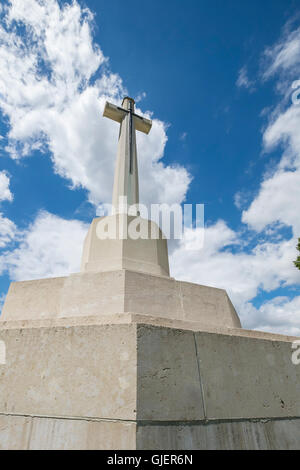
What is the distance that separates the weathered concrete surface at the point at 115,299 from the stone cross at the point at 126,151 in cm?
230

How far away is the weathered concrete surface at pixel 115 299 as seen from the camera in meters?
4.40

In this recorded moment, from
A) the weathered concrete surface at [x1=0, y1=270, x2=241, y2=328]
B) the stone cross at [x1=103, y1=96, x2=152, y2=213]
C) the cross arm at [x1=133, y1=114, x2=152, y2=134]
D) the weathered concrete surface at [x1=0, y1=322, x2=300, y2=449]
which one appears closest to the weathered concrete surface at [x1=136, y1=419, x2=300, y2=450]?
the weathered concrete surface at [x1=0, y1=322, x2=300, y2=449]

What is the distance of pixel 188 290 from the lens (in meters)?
4.91

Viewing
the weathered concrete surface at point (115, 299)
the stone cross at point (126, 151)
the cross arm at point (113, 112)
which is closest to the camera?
the weathered concrete surface at point (115, 299)

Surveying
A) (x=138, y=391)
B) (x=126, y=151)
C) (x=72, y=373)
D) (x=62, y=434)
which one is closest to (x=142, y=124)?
(x=126, y=151)

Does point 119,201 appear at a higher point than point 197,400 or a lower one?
higher

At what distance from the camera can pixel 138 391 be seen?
99.4 inches

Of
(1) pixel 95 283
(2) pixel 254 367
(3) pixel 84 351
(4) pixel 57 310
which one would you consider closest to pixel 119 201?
(1) pixel 95 283

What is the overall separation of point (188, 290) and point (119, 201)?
116 inches

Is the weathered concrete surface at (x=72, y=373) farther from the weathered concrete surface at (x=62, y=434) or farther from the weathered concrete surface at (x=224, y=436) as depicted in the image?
the weathered concrete surface at (x=224, y=436)

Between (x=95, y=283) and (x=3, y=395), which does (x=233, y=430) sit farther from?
(x=95, y=283)

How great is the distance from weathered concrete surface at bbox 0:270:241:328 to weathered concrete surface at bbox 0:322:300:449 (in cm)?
126

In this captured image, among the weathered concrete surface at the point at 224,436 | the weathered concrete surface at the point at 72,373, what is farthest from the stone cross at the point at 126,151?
the weathered concrete surface at the point at 224,436

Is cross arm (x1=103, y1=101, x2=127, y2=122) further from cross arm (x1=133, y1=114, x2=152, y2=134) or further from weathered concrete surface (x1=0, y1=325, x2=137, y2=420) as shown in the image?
weathered concrete surface (x1=0, y1=325, x2=137, y2=420)
